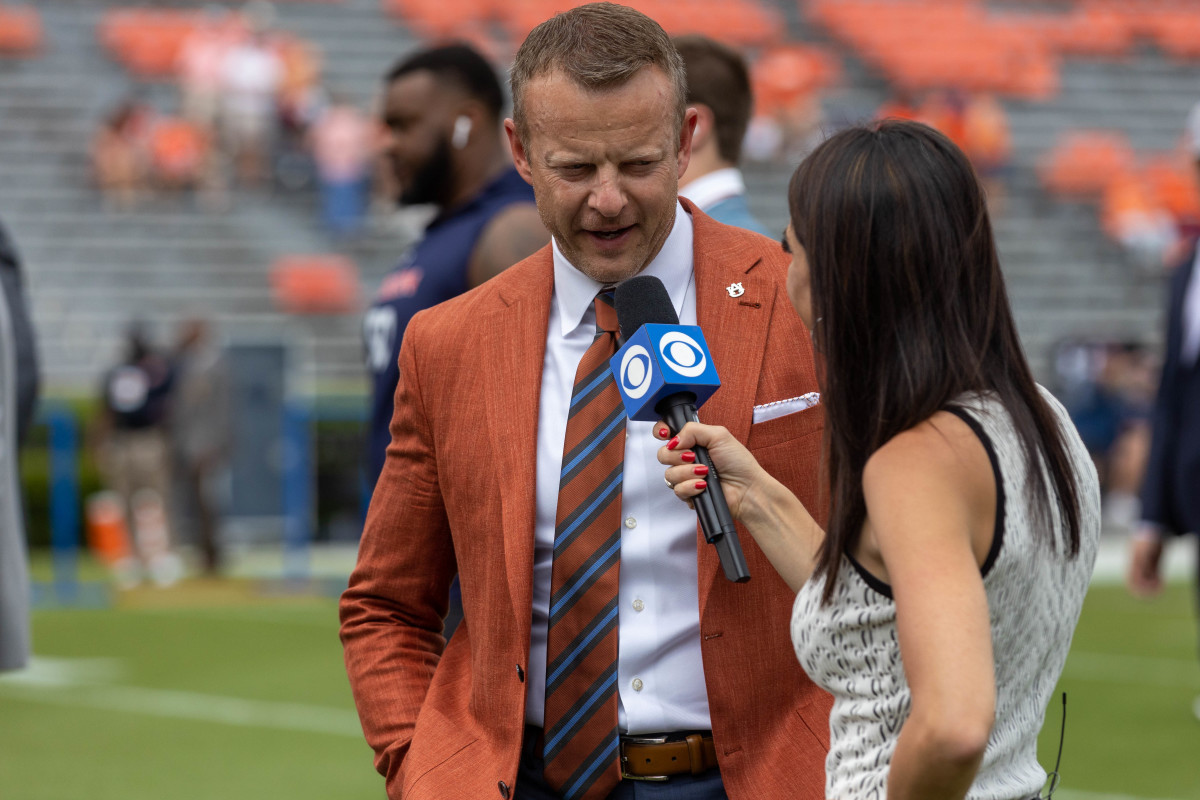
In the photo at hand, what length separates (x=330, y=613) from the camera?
11.5 meters

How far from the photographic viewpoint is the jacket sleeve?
102 inches

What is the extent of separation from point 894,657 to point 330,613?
32.7 ft

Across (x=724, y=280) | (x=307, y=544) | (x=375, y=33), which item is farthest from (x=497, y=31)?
(x=724, y=280)

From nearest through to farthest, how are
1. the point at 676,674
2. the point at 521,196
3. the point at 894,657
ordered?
the point at 894,657
the point at 676,674
the point at 521,196

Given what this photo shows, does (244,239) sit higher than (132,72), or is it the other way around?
(132,72)

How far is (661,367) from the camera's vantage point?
2176mm

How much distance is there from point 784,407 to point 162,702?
22.2 feet

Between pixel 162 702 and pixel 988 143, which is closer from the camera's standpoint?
pixel 162 702

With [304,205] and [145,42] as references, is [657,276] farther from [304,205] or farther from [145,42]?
[145,42]

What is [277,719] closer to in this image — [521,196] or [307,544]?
[521,196]

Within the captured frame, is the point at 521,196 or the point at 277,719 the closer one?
the point at 521,196

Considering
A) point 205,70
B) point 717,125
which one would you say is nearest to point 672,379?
point 717,125

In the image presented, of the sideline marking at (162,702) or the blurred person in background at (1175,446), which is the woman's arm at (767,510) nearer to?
the blurred person in background at (1175,446)

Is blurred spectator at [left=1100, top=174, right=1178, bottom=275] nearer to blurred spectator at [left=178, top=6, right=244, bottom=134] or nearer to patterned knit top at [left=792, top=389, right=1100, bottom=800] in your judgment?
blurred spectator at [left=178, top=6, right=244, bottom=134]
